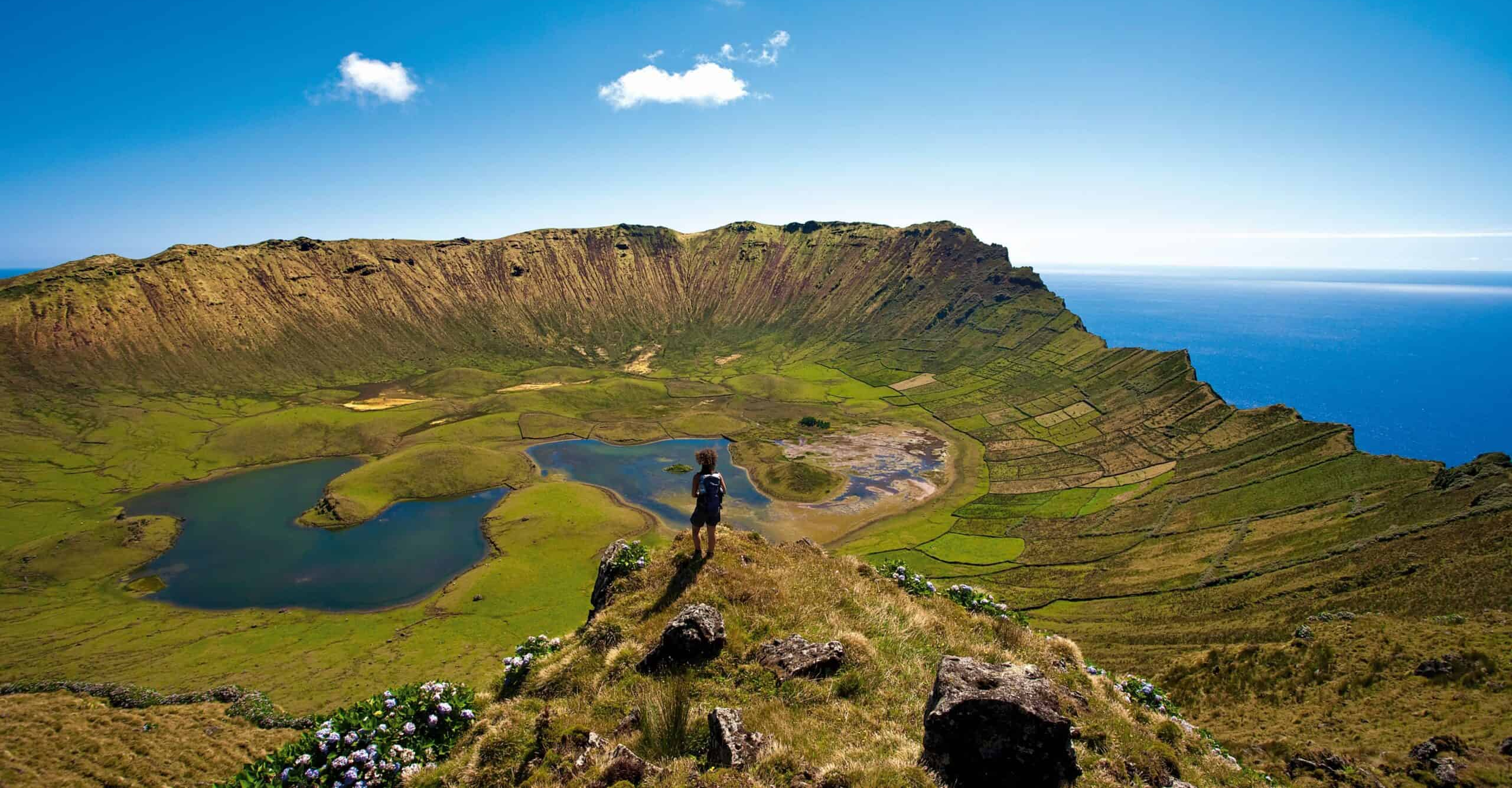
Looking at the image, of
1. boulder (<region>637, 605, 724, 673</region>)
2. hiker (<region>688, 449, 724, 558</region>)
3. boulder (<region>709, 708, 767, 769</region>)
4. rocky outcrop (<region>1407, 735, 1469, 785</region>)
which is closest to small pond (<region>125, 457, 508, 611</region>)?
hiker (<region>688, 449, 724, 558</region>)

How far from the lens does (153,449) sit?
412 ft

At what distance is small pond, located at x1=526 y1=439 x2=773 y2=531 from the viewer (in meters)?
103

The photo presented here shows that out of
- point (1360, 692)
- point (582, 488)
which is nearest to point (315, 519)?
point (582, 488)

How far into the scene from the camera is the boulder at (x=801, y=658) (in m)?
14.4

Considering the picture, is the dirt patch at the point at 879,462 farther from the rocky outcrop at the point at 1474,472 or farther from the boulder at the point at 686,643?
the boulder at the point at 686,643

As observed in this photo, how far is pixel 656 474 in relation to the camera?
4791 inches

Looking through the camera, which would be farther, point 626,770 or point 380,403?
point 380,403

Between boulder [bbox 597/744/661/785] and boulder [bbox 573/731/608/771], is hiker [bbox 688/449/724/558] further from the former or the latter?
boulder [bbox 597/744/661/785]

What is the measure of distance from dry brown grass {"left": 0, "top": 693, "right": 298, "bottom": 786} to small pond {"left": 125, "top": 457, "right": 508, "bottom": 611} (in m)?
35.4

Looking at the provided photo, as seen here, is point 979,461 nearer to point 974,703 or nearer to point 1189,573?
point 1189,573

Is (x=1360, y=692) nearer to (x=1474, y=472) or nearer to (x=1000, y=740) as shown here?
(x=1000, y=740)

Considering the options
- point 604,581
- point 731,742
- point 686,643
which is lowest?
point 604,581

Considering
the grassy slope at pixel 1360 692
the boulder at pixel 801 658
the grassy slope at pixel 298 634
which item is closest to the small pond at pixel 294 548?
the grassy slope at pixel 298 634

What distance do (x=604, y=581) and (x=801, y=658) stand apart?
31.2ft
